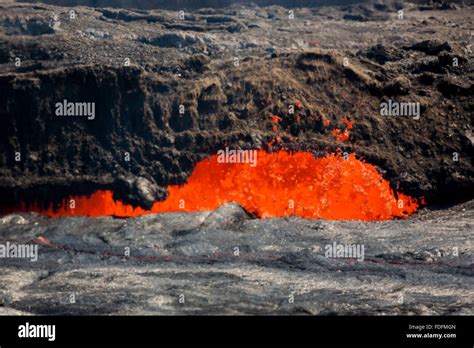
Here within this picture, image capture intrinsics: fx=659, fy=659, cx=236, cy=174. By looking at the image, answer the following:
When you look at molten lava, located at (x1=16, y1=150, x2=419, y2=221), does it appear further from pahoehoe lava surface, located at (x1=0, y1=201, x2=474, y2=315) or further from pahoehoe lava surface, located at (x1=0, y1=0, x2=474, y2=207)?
pahoehoe lava surface, located at (x1=0, y1=201, x2=474, y2=315)

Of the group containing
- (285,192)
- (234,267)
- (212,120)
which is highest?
(212,120)

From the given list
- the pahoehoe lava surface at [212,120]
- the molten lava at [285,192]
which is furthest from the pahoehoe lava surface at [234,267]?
the pahoehoe lava surface at [212,120]

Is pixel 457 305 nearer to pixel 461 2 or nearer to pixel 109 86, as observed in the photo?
pixel 109 86

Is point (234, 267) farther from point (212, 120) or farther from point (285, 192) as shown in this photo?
point (212, 120)

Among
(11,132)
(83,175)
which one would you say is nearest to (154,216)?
(83,175)

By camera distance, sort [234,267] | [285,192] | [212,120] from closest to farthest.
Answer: [234,267] → [285,192] → [212,120]

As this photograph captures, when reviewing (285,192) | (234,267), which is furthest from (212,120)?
(234,267)
